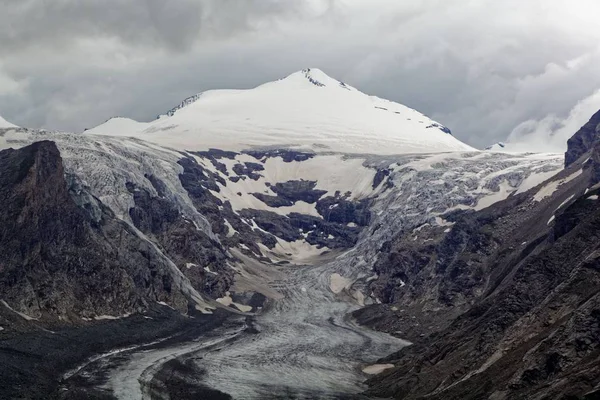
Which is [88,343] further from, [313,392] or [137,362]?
[313,392]

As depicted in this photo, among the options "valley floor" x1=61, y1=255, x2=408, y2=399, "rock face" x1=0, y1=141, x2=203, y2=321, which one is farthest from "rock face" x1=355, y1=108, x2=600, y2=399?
"rock face" x1=0, y1=141, x2=203, y2=321

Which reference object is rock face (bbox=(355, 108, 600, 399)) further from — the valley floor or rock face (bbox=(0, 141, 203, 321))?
rock face (bbox=(0, 141, 203, 321))

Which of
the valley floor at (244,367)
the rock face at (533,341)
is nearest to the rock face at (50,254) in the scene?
the valley floor at (244,367)

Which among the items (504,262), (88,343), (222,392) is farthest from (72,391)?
(504,262)

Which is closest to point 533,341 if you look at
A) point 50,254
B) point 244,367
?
point 244,367

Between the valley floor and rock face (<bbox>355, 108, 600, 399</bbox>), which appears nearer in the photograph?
rock face (<bbox>355, 108, 600, 399</bbox>)

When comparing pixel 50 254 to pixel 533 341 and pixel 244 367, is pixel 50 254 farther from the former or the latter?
pixel 533 341

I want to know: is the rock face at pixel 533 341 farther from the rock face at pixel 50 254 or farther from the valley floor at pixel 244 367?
the rock face at pixel 50 254

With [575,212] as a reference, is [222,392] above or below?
below

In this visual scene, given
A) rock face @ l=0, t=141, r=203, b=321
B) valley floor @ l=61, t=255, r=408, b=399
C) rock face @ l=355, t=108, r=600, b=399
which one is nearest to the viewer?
rock face @ l=355, t=108, r=600, b=399
